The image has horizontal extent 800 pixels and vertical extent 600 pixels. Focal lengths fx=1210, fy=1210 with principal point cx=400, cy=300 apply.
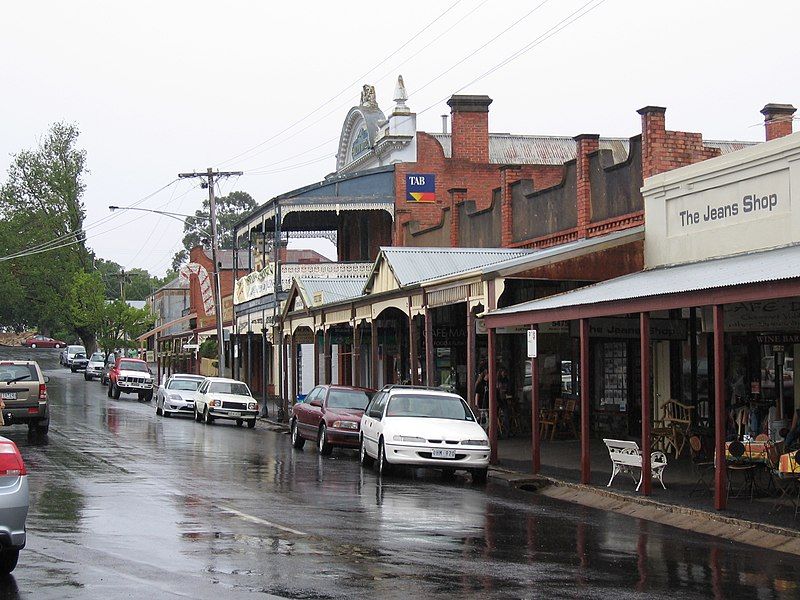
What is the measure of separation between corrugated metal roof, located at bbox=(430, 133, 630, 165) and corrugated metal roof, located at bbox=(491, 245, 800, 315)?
2436 cm

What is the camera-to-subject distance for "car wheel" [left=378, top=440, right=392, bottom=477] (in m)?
20.9

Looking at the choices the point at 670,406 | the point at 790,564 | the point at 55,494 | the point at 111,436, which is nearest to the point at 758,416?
the point at 670,406

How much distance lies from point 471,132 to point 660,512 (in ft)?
96.0

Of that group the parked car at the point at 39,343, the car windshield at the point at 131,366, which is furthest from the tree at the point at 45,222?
the car windshield at the point at 131,366

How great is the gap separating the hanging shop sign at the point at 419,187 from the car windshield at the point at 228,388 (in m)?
8.91

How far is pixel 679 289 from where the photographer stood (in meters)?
17.0

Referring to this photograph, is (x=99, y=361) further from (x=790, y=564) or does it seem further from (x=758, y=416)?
(x=790, y=564)

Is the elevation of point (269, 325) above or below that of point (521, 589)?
above

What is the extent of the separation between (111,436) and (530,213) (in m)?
11.9

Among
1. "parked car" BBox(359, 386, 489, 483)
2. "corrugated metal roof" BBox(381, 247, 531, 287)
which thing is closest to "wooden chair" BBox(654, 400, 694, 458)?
"parked car" BBox(359, 386, 489, 483)

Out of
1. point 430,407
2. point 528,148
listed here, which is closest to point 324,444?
point 430,407

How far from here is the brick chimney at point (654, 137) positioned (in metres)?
23.9

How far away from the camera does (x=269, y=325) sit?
48062 mm

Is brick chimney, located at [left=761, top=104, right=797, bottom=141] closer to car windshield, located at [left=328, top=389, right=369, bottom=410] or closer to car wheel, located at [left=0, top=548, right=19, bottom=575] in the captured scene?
car windshield, located at [left=328, top=389, right=369, bottom=410]
